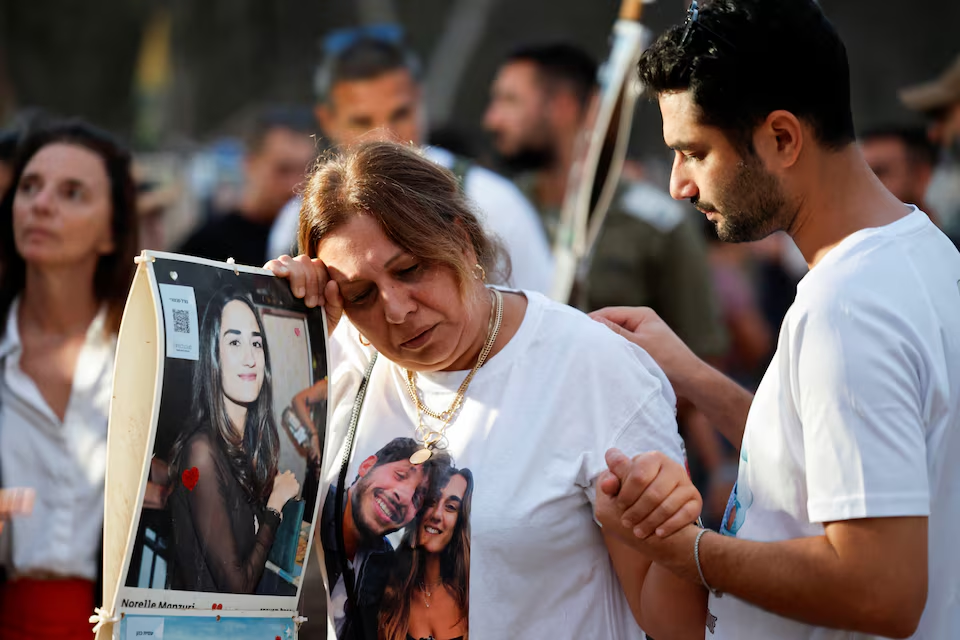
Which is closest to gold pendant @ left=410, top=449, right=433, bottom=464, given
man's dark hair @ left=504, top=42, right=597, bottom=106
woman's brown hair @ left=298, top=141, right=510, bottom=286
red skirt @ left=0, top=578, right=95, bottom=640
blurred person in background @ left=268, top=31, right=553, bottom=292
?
woman's brown hair @ left=298, top=141, right=510, bottom=286

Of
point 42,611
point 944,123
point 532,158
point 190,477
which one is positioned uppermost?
point 944,123

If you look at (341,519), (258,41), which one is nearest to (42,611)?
(341,519)

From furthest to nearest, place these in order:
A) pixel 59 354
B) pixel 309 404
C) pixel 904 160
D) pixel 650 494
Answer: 1. pixel 904 160
2. pixel 59 354
3. pixel 309 404
4. pixel 650 494

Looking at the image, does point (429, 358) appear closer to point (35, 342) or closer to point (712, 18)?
point (712, 18)

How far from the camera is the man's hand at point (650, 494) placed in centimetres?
173

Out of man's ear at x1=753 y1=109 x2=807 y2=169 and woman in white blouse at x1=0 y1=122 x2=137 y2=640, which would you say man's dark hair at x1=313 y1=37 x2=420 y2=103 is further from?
man's ear at x1=753 y1=109 x2=807 y2=169

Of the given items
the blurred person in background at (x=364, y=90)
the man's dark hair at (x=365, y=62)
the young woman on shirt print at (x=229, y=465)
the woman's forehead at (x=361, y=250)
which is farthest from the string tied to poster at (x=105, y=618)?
the man's dark hair at (x=365, y=62)

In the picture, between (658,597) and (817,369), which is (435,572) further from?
(817,369)

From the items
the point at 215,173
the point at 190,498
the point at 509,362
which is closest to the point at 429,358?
the point at 509,362

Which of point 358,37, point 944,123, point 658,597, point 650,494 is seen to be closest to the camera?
point 650,494

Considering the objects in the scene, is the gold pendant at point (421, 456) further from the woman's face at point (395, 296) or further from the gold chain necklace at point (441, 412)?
the woman's face at point (395, 296)

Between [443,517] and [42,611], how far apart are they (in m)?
1.42

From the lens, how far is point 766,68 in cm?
177

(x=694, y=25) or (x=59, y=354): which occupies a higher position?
(x=694, y=25)
